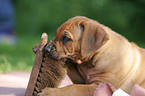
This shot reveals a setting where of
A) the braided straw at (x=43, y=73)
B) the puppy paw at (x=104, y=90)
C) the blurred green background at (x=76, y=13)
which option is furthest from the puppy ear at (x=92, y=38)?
the blurred green background at (x=76, y=13)

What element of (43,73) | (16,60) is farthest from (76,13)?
(43,73)

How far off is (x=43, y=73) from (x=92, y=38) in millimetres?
746

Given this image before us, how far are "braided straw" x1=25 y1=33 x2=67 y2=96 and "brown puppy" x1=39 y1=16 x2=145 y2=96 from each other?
88 mm

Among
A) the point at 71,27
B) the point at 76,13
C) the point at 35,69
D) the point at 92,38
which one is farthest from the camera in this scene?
the point at 76,13

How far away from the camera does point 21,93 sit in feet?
11.1

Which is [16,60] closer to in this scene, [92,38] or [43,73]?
[43,73]

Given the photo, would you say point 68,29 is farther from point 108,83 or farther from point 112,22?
point 112,22

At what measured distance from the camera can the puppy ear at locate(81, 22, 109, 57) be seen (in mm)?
3191

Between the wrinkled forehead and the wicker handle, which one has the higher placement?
the wrinkled forehead

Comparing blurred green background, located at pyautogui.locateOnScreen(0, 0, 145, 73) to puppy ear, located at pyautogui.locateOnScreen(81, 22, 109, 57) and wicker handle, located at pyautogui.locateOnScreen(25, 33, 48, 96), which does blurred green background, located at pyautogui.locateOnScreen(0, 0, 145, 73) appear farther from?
wicker handle, located at pyautogui.locateOnScreen(25, 33, 48, 96)

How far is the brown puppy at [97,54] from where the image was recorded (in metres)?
3.23

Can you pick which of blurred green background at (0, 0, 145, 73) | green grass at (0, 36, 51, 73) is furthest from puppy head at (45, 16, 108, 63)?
blurred green background at (0, 0, 145, 73)

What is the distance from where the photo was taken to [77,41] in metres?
3.33

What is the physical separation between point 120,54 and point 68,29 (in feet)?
2.45
